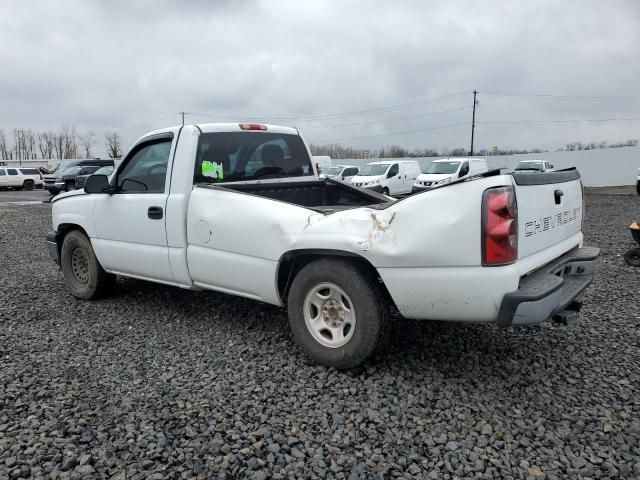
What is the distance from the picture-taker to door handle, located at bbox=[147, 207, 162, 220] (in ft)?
14.4

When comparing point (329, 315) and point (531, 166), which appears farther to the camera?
point (531, 166)

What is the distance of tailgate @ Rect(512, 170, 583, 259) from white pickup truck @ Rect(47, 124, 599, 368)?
12mm

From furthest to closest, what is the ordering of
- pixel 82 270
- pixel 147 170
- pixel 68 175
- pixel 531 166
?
1. pixel 531 166
2. pixel 68 175
3. pixel 82 270
4. pixel 147 170

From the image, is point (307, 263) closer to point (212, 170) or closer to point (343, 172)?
point (212, 170)

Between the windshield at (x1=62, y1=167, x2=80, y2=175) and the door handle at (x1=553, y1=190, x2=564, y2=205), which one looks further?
the windshield at (x1=62, y1=167, x2=80, y2=175)

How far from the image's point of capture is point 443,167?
21.8 meters

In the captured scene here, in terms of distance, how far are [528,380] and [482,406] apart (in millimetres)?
537

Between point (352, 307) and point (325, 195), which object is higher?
point (325, 195)

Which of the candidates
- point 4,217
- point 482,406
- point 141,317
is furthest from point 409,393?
point 4,217

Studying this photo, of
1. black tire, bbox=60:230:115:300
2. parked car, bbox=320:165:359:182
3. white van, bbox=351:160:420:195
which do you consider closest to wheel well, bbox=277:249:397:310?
black tire, bbox=60:230:115:300

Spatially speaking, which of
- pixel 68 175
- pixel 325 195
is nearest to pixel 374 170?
pixel 68 175

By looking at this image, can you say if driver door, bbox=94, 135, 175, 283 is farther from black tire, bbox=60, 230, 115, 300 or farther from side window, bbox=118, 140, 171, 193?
black tire, bbox=60, 230, 115, 300

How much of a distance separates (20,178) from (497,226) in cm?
3971

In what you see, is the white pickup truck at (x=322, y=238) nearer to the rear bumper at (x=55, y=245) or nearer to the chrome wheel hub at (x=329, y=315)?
the chrome wheel hub at (x=329, y=315)
